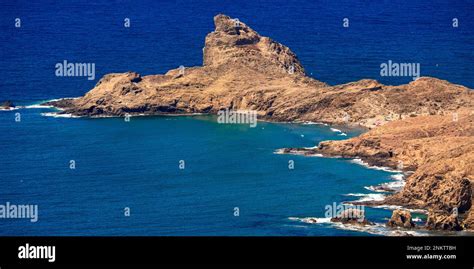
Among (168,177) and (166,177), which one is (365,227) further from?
(166,177)

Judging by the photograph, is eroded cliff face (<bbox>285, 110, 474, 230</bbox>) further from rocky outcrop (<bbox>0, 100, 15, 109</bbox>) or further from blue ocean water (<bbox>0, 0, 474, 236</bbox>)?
rocky outcrop (<bbox>0, 100, 15, 109</bbox>)

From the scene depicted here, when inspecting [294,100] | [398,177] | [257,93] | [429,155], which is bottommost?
[398,177]

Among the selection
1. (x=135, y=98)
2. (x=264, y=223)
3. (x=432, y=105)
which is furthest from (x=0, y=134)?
(x=264, y=223)

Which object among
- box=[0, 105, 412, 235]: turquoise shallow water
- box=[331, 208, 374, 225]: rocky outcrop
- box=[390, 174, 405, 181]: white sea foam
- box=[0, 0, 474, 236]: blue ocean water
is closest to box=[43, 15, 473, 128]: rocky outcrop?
box=[0, 105, 412, 235]: turquoise shallow water

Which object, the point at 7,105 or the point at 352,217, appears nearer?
the point at 352,217

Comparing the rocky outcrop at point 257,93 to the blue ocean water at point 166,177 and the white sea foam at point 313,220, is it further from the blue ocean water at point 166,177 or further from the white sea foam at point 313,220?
the white sea foam at point 313,220

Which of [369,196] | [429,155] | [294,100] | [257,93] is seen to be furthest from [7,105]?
[369,196]

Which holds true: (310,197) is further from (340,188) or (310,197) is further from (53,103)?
(53,103)
